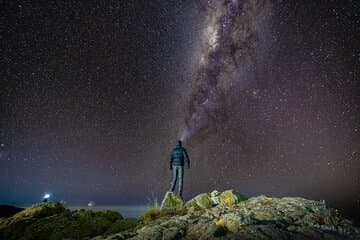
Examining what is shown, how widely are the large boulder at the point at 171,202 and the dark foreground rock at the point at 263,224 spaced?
160 cm

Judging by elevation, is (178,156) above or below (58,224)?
above

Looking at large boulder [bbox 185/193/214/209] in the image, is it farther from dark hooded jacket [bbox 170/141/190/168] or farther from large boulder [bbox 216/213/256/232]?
large boulder [bbox 216/213/256/232]

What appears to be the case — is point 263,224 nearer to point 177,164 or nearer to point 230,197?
point 230,197

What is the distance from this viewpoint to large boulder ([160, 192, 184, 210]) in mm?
14023

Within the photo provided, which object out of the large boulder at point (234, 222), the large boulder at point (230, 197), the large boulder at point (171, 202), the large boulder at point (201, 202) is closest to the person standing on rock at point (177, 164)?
the large boulder at point (171, 202)

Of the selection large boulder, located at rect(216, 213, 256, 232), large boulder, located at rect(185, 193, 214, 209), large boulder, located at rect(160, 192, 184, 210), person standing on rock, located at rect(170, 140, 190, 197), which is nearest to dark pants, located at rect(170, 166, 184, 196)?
person standing on rock, located at rect(170, 140, 190, 197)

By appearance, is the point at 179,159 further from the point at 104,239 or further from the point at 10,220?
the point at 10,220

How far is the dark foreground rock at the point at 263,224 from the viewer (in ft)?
27.9

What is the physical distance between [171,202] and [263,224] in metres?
6.03

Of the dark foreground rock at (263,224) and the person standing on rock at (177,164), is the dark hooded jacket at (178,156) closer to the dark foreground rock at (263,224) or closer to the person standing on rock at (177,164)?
the person standing on rock at (177,164)

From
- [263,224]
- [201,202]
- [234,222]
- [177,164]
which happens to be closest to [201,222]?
[234,222]

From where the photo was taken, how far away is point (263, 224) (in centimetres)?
923

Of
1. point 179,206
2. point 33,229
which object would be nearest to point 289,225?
point 179,206

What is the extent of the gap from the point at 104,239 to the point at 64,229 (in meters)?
3.39
